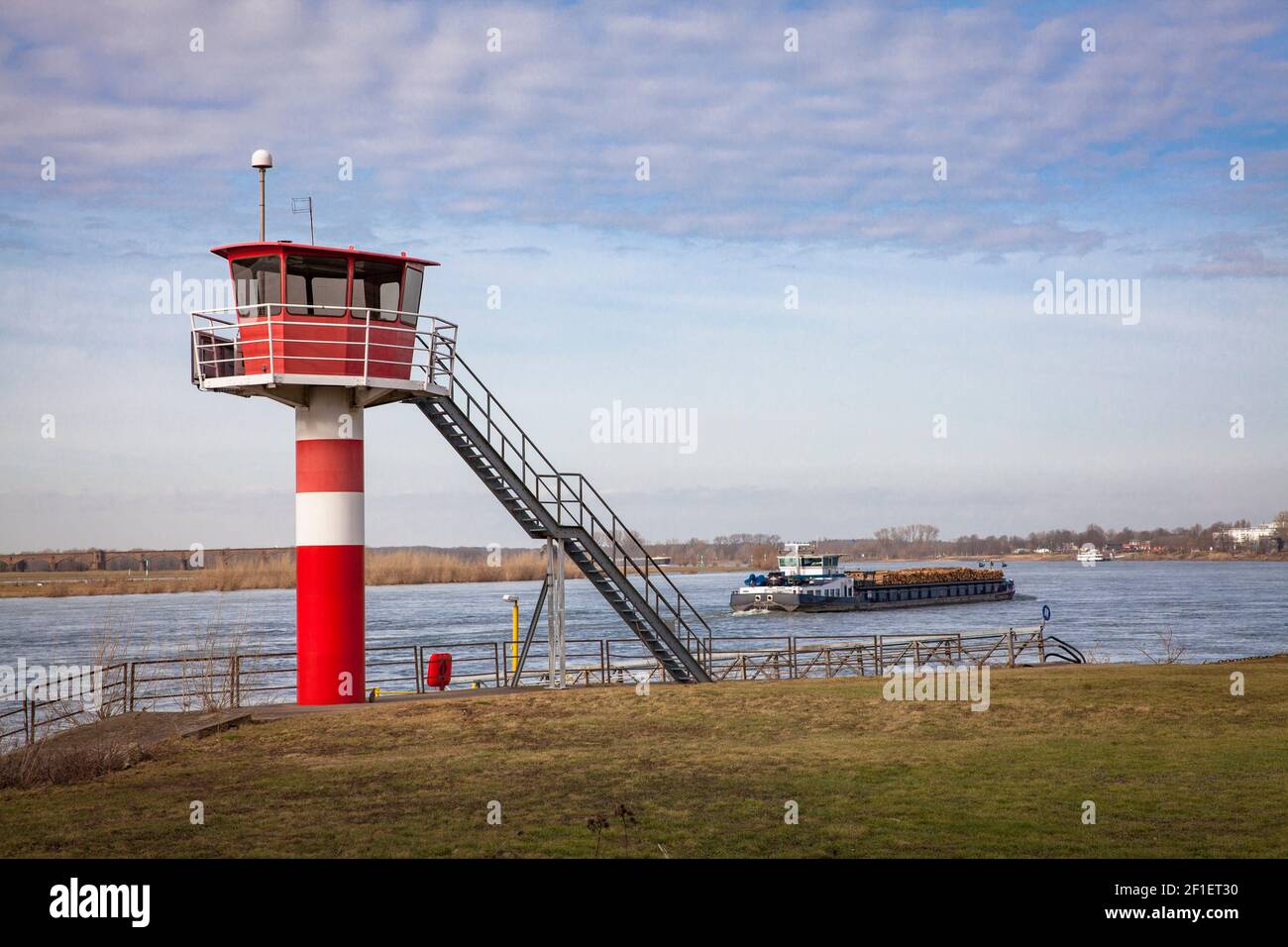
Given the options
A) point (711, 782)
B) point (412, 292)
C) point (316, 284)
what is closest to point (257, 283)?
point (316, 284)

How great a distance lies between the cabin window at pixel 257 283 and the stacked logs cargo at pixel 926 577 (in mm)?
90376

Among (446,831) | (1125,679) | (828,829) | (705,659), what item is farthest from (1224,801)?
(705,659)

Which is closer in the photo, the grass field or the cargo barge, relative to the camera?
the grass field

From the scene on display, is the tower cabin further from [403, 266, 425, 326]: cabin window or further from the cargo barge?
the cargo barge

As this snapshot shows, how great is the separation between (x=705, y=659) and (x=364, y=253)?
13583 mm

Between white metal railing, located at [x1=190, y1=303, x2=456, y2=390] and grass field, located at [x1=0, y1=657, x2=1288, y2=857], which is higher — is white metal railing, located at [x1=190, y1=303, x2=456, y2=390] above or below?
above

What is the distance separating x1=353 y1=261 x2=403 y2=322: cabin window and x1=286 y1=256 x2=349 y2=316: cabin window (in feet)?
0.85

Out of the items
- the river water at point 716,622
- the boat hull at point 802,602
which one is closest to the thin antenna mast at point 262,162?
the river water at point 716,622

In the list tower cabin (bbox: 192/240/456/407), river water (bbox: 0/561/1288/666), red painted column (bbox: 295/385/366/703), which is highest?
tower cabin (bbox: 192/240/456/407)

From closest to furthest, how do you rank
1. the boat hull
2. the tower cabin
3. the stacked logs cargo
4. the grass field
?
1. the grass field
2. the tower cabin
3. the boat hull
4. the stacked logs cargo

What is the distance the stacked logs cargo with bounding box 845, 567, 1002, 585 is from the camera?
11175cm

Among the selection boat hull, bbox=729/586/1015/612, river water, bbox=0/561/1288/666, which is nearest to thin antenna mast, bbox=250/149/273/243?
river water, bbox=0/561/1288/666
